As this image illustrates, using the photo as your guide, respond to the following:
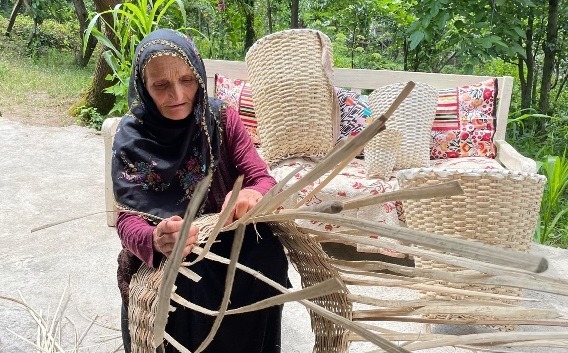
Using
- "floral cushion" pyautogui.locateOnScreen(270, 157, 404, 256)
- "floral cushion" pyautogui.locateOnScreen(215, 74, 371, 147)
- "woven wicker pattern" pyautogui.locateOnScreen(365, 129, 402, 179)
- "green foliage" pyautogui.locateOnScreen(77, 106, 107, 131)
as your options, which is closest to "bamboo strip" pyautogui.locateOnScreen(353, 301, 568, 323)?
"floral cushion" pyautogui.locateOnScreen(270, 157, 404, 256)

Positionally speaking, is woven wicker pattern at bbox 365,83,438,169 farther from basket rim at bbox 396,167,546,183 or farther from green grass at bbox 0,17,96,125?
green grass at bbox 0,17,96,125

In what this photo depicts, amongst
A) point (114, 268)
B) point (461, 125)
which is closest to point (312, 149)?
point (461, 125)

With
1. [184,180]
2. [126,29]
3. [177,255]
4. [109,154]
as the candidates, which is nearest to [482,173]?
[184,180]

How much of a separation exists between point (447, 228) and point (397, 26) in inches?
159

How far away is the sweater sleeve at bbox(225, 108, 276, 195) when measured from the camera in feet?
5.38

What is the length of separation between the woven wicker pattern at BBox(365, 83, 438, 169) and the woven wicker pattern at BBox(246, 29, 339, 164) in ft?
0.85

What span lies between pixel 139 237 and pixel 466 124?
2203 millimetres

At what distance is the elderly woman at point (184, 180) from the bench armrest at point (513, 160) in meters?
1.41

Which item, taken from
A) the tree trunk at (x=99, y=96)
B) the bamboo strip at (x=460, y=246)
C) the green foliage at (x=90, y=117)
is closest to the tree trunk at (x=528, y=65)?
the tree trunk at (x=99, y=96)

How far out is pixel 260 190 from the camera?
60.3 inches

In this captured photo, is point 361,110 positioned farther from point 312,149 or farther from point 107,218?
point 107,218

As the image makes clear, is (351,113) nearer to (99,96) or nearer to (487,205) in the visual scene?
(487,205)

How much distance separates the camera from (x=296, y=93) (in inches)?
109

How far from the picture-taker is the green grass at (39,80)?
6191mm
